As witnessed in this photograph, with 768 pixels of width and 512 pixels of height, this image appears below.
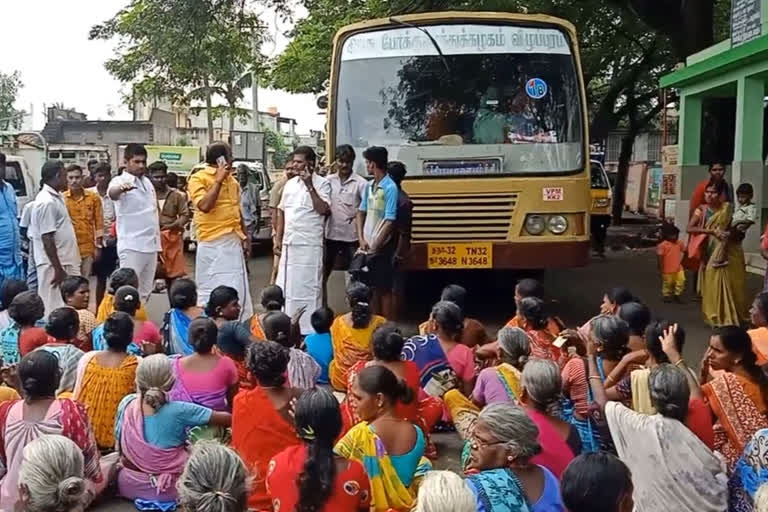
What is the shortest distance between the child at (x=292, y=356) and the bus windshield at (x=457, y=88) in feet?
Result: 11.3

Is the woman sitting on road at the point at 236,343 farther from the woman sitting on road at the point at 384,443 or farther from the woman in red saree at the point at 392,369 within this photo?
the woman sitting on road at the point at 384,443

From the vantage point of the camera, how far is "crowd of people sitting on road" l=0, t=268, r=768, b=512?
279 centimetres

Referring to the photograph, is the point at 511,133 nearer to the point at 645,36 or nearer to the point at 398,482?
the point at 398,482

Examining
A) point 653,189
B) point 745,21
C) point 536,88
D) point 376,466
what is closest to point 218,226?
point 536,88

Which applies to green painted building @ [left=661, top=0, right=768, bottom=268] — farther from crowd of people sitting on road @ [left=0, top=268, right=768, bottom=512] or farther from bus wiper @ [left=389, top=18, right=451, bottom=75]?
crowd of people sitting on road @ [left=0, top=268, right=768, bottom=512]

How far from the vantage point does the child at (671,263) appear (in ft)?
33.7

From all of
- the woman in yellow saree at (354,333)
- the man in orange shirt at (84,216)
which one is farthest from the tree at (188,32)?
the woman in yellow saree at (354,333)

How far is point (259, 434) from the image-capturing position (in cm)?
411

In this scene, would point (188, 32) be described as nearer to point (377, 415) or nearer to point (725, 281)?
point (725, 281)

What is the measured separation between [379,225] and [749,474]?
4277 mm

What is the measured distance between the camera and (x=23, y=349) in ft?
17.2

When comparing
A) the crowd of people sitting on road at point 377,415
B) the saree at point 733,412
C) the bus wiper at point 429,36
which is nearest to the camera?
the crowd of people sitting on road at point 377,415

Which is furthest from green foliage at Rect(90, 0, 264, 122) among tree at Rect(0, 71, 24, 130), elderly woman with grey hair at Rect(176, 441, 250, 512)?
tree at Rect(0, 71, 24, 130)

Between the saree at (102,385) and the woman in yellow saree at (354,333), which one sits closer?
Result: the saree at (102,385)
